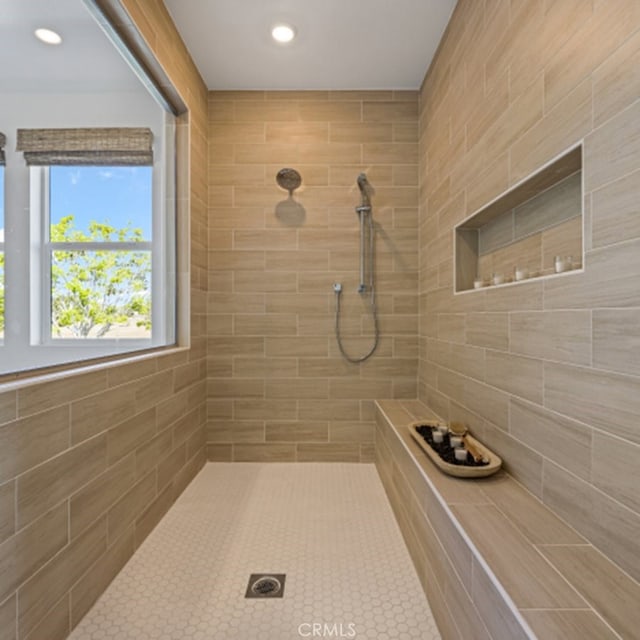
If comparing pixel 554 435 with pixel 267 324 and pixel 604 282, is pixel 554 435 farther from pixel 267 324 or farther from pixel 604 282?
pixel 267 324

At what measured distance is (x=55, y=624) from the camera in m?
1.20

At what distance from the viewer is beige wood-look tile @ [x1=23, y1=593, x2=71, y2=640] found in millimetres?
1129

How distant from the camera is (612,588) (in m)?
0.86

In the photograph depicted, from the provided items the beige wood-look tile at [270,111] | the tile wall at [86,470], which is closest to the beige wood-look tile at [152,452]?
the tile wall at [86,470]

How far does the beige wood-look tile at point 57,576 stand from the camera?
1.08 metres

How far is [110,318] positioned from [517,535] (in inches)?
74.4

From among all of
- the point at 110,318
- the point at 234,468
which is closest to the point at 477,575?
the point at 110,318

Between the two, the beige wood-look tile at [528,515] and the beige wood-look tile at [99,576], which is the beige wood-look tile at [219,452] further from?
the beige wood-look tile at [528,515]

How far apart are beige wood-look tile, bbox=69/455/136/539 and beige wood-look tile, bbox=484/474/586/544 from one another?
145cm

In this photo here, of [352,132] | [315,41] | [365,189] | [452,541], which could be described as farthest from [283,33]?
[452,541]

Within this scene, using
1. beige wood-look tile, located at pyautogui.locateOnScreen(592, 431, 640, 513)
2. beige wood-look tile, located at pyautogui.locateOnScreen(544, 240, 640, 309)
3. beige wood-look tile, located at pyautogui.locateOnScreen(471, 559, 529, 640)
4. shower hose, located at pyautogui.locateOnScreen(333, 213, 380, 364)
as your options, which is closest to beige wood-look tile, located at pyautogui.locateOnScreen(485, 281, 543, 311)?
beige wood-look tile, located at pyautogui.locateOnScreen(544, 240, 640, 309)

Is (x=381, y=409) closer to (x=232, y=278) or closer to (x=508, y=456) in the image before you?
(x=508, y=456)

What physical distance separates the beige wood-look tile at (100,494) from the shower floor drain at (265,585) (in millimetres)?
661

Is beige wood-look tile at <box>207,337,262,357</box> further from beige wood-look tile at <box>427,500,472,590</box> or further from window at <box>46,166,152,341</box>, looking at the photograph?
beige wood-look tile at <box>427,500,472,590</box>
